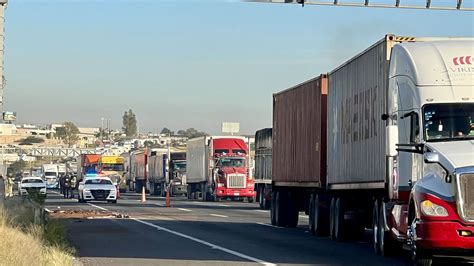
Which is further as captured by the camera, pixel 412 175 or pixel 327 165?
pixel 327 165

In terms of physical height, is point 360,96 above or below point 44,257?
above

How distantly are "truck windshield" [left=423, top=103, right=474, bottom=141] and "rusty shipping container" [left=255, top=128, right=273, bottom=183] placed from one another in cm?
2786

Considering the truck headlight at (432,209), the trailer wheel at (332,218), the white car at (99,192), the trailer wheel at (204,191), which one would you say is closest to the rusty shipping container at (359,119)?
the trailer wheel at (332,218)

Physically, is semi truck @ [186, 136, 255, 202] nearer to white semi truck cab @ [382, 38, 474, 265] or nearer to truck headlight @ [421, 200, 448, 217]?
white semi truck cab @ [382, 38, 474, 265]

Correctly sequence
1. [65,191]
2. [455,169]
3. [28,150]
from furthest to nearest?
[28,150] < [65,191] < [455,169]

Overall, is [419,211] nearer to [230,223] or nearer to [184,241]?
[184,241]

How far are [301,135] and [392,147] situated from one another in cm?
1283

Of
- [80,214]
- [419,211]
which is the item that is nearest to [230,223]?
[80,214]

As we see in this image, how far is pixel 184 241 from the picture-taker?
25.1 m

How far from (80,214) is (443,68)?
2521 cm

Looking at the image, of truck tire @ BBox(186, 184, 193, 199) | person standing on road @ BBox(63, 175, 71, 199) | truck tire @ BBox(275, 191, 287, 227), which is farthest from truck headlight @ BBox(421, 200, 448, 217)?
person standing on road @ BBox(63, 175, 71, 199)

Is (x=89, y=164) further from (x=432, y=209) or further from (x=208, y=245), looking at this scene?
(x=432, y=209)

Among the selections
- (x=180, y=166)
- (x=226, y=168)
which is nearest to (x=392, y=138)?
(x=226, y=168)

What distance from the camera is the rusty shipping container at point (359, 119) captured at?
21094 millimetres
